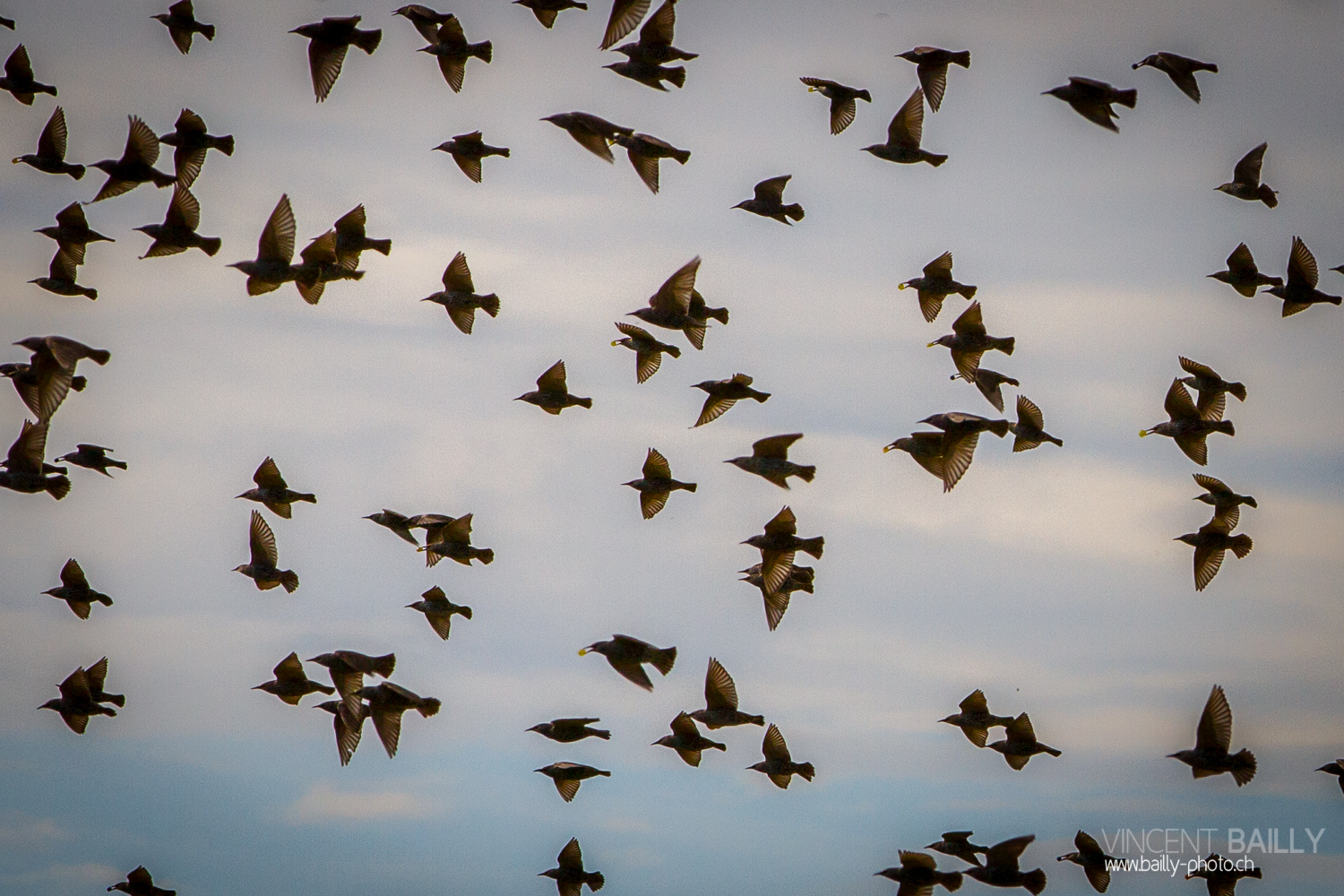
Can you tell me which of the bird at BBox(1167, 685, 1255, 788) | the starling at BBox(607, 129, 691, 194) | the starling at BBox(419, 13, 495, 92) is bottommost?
the bird at BBox(1167, 685, 1255, 788)

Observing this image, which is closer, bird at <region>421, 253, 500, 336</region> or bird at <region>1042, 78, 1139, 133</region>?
bird at <region>1042, 78, 1139, 133</region>

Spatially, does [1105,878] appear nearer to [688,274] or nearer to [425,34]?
[688,274]

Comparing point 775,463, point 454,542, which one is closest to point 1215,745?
point 775,463

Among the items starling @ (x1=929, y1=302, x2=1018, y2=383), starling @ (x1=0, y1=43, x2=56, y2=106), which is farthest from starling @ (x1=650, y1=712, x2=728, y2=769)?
starling @ (x1=0, y1=43, x2=56, y2=106)

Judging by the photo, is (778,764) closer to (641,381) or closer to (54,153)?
(641,381)

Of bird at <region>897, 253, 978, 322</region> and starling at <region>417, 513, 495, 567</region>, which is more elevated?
bird at <region>897, 253, 978, 322</region>

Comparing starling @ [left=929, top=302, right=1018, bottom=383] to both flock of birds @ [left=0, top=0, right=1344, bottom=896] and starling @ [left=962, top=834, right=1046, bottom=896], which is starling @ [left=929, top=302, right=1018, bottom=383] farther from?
starling @ [left=962, top=834, right=1046, bottom=896]

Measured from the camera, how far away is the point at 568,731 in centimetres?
3428

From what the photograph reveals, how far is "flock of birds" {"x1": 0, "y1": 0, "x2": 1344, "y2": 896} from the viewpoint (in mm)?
30625

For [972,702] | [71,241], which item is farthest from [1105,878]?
[71,241]

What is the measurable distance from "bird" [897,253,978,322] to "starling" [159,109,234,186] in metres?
12.0

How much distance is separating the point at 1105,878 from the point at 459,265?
16385 mm

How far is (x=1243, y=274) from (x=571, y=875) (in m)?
16.1

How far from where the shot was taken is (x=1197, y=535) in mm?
34281
